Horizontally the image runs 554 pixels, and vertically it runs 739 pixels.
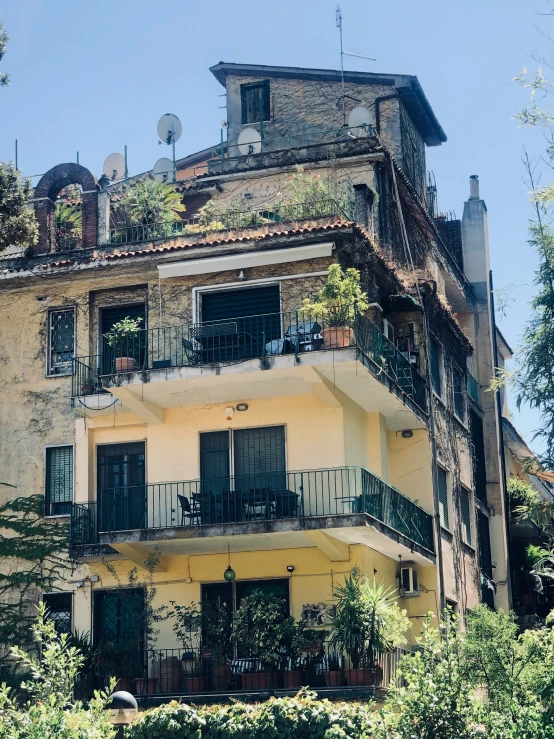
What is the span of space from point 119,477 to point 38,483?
1.82m

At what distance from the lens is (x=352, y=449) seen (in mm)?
27312

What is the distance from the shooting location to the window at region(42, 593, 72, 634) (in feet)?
92.1

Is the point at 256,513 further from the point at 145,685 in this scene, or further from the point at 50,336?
the point at 50,336

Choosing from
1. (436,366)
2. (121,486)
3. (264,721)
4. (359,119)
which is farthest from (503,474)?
(264,721)

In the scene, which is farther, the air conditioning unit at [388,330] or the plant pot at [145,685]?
the air conditioning unit at [388,330]

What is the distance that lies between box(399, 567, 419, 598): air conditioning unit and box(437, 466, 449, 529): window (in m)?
2.58

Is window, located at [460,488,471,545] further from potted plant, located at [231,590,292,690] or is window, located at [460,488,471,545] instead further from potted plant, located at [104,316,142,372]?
potted plant, located at [104,316,142,372]

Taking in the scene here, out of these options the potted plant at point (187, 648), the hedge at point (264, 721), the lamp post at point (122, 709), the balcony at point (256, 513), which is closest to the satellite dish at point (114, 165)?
the balcony at point (256, 513)

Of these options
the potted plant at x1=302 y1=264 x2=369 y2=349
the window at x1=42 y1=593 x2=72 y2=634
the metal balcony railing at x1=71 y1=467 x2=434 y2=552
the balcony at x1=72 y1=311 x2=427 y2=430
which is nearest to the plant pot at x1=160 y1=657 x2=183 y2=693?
the metal balcony railing at x1=71 y1=467 x2=434 y2=552

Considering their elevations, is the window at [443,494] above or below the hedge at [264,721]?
above

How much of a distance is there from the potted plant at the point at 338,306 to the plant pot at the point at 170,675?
668 centimetres

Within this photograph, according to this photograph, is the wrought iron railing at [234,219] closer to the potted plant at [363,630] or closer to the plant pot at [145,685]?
the potted plant at [363,630]

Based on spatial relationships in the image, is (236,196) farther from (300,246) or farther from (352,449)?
(352,449)

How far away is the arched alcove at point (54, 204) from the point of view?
31.6 meters
